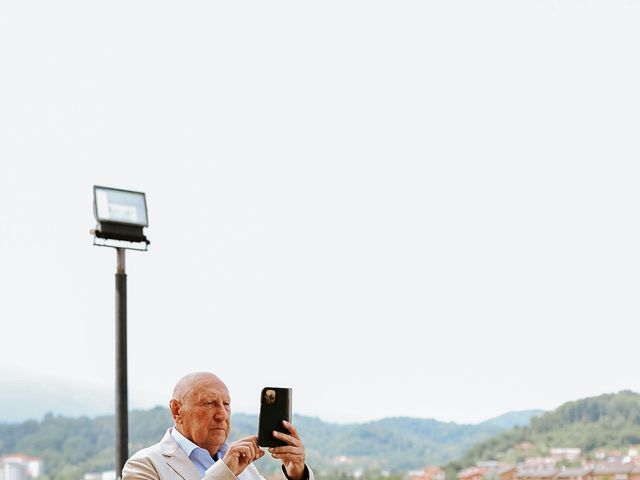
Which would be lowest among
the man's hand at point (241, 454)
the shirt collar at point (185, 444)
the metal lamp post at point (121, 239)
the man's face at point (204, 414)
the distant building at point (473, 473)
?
the distant building at point (473, 473)

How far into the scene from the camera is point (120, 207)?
11.3 ft

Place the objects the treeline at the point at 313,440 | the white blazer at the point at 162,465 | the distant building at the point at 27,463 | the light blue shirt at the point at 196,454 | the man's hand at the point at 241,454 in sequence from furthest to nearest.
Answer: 1. the treeline at the point at 313,440
2. the distant building at the point at 27,463
3. the light blue shirt at the point at 196,454
4. the white blazer at the point at 162,465
5. the man's hand at the point at 241,454

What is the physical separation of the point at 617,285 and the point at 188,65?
3.97m

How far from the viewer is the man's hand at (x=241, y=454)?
2072mm

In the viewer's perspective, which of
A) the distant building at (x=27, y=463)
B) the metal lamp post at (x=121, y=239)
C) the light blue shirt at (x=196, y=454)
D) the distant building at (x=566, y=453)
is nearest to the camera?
the light blue shirt at (x=196, y=454)

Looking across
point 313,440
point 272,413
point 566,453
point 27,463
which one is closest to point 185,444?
point 272,413

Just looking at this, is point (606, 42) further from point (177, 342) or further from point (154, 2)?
point (177, 342)

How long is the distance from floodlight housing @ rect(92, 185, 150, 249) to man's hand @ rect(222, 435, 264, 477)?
140 cm

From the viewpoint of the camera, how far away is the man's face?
230cm

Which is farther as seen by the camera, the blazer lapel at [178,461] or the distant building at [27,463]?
Result: the distant building at [27,463]

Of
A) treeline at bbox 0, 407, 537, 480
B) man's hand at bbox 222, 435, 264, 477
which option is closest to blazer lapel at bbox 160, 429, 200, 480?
man's hand at bbox 222, 435, 264, 477

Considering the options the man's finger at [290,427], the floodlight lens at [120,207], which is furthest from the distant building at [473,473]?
the man's finger at [290,427]

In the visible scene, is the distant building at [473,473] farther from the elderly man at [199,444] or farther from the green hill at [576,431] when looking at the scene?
the elderly man at [199,444]

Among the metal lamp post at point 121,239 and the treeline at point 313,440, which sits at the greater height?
the metal lamp post at point 121,239
